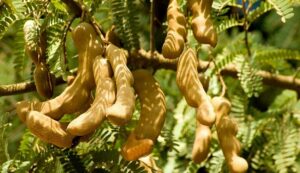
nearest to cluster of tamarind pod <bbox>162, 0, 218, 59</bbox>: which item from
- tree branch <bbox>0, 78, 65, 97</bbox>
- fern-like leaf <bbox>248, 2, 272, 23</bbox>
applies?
tree branch <bbox>0, 78, 65, 97</bbox>

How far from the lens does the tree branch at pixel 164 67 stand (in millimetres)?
1475

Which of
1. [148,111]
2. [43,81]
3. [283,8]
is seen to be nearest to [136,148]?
[148,111]

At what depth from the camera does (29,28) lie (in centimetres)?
131

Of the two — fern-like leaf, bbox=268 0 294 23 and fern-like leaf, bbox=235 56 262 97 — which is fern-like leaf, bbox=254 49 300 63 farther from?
fern-like leaf, bbox=268 0 294 23

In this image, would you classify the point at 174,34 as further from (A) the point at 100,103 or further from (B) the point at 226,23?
(B) the point at 226,23

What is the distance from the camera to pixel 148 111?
1.09m

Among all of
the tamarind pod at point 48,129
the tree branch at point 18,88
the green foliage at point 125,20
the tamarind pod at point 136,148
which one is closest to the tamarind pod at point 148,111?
the tamarind pod at point 136,148

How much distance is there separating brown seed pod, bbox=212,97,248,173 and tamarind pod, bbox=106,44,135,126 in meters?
0.23

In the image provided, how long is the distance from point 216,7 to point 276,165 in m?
0.55

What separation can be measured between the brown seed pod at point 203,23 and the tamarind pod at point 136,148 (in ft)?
0.63

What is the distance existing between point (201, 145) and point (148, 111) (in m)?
0.12

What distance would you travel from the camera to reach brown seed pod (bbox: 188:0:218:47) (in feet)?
3.66

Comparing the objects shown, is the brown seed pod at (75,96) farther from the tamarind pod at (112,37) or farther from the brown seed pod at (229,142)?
the brown seed pod at (229,142)

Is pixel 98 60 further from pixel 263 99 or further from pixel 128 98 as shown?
pixel 263 99
